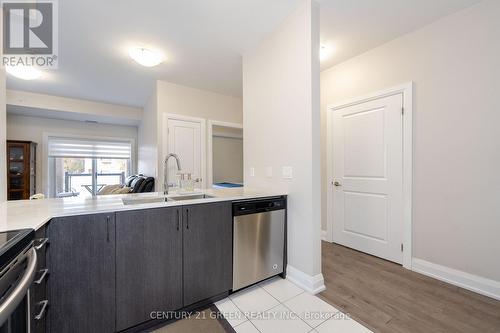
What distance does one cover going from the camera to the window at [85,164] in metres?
4.93

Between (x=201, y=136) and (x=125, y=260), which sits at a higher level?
(x=201, y=136)

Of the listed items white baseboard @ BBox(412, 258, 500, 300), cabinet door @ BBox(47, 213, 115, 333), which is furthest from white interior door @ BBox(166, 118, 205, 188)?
white baseboard @ BBox(412, 258, 500, 300)

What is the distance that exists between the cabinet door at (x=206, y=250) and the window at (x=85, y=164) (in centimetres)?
449

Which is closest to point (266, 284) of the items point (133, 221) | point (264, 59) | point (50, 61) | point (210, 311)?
point (210, 311)

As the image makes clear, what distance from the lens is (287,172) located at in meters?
2.05

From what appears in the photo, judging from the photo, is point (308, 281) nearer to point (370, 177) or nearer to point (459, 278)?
point (459, 278)

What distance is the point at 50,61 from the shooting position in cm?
278

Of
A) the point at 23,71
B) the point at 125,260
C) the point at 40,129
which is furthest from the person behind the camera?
the point at 40,129

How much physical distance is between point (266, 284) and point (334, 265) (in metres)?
0.88

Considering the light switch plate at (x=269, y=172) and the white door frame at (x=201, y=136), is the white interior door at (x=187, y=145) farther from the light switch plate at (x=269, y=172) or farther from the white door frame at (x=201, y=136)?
the light switch plate at (x=269, y=172)

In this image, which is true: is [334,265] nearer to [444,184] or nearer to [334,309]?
[334,309]

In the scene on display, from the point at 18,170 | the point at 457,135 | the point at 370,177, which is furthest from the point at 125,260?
the point at 18,170

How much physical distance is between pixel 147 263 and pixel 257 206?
96cm
